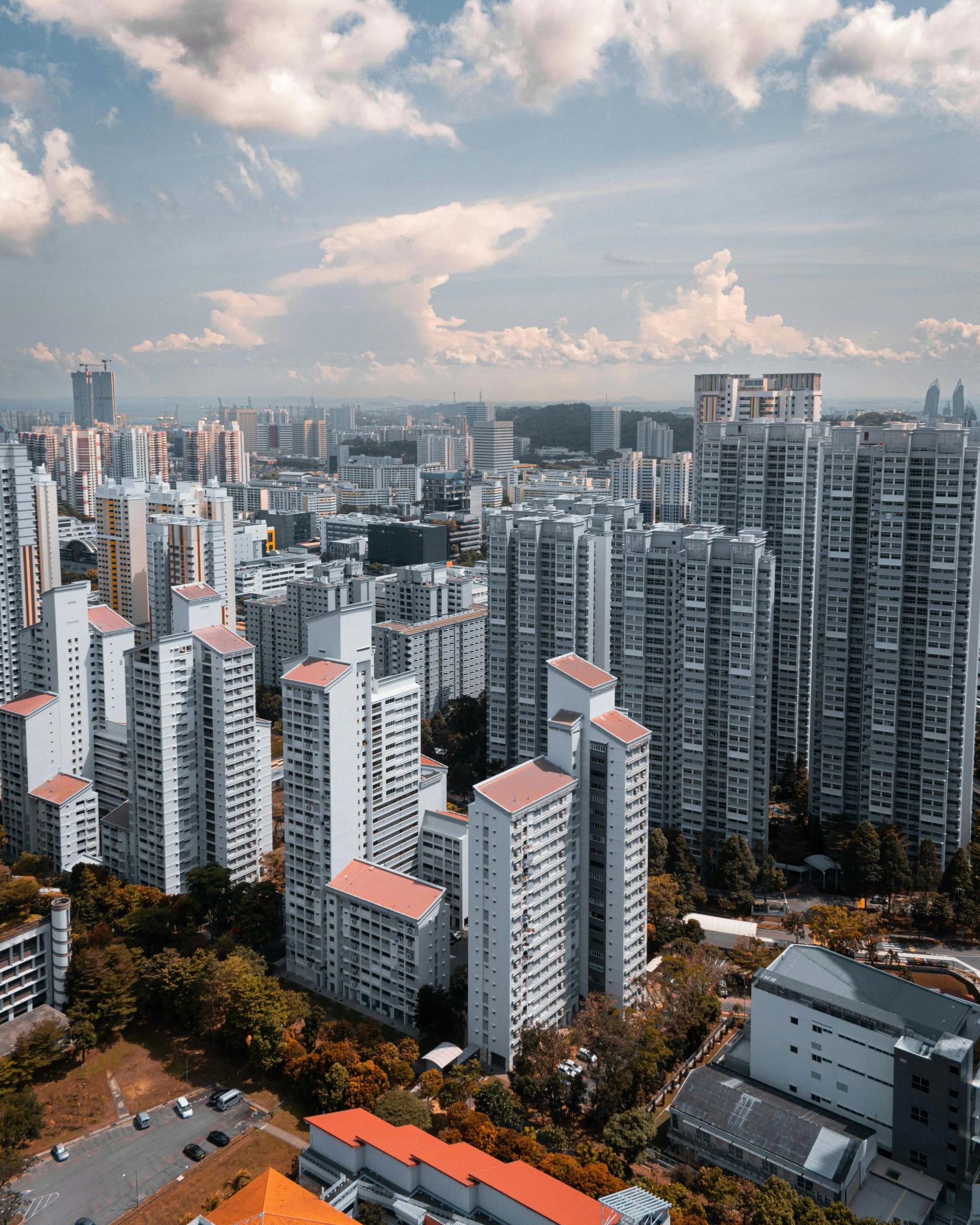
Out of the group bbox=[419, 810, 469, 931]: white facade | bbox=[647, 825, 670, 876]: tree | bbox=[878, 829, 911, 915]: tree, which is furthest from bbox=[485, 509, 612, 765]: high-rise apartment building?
bbox=[878, 829, 911, 915]: tree

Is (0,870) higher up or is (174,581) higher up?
(174,581)

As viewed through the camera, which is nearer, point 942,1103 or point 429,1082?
point 942,1103

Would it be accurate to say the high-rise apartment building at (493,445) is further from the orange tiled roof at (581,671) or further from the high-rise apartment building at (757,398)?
the orange tiled roof at (581,671)

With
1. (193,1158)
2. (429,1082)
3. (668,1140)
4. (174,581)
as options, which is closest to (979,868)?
(668,1140)

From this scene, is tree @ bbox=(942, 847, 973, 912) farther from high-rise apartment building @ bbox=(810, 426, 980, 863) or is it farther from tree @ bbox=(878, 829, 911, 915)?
high-rise apartment building @ bbox=(810, 426, 980, 863)

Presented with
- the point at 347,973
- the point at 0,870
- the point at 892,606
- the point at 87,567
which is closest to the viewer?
the point at 347,973

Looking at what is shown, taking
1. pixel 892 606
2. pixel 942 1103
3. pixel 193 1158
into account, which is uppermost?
pixel 892 606

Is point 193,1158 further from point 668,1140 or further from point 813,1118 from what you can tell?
point 813,1118

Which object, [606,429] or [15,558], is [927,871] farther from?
[606,429]
